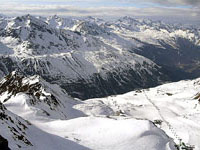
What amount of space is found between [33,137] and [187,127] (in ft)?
181

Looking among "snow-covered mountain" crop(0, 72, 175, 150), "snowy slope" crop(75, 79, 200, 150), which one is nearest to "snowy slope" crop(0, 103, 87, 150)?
"snow-covered mountain" crop(0, 72, 175, 150)

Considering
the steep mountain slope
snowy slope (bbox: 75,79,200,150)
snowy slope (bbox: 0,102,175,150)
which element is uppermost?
snowy slope (bbox: 0,102,175,150)

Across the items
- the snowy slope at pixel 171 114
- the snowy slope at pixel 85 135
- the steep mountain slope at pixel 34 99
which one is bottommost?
the snowy slope at pixel 171 114

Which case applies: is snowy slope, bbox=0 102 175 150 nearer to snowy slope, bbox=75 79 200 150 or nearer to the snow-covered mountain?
the snow-covered mountain

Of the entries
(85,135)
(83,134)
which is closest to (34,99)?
(83,134)

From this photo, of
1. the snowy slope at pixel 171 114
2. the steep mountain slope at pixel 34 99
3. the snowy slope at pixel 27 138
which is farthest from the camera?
the steep mountain slope at pixel 34 99

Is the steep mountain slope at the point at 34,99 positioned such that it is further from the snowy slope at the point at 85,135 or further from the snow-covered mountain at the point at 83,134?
the snowy slope at the point at 85,135

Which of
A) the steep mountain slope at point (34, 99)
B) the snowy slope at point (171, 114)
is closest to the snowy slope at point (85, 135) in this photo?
the snowy slope at point (171, 114)

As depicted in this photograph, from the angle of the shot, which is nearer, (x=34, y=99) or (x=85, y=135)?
(x=85, y=135)

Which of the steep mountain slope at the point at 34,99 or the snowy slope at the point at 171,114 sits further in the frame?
the steep mountain slope at the point at 34,99

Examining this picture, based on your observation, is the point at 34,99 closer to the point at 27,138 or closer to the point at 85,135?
the point at 85,135

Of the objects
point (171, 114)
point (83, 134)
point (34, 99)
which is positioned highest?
point (83, 134)

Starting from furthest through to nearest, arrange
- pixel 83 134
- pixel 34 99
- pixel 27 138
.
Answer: pixel 34 99
pixel 83 134
pixel 27 138

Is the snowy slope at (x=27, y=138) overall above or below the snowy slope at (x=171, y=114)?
above
